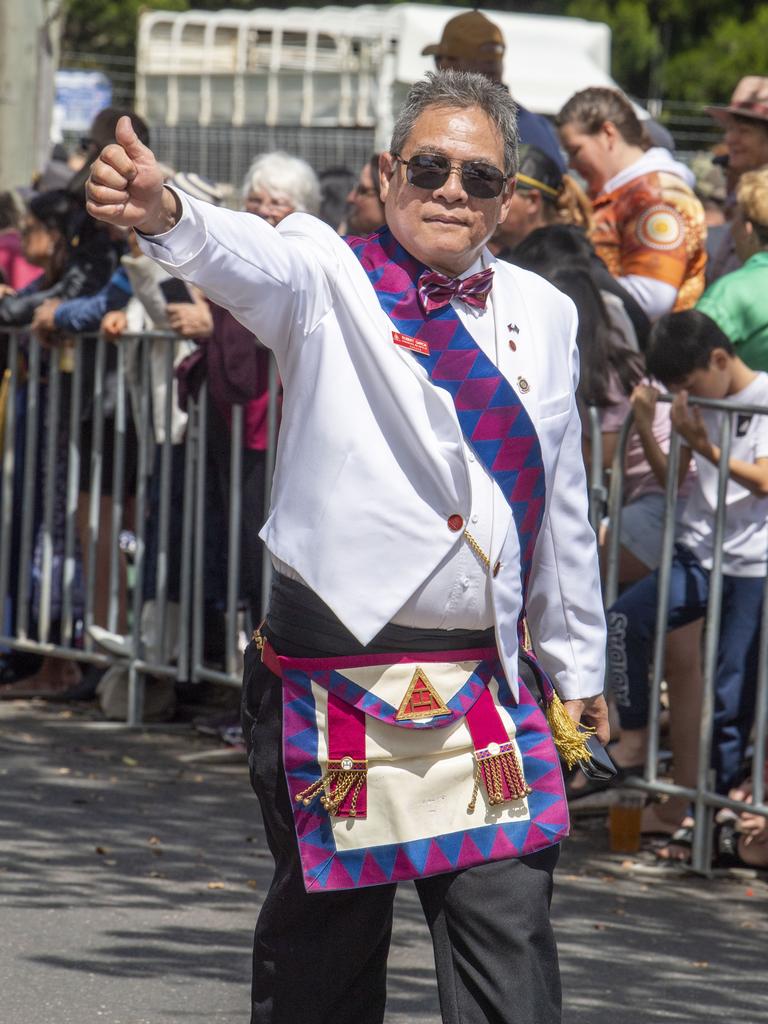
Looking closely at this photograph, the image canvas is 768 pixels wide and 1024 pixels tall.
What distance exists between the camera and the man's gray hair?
3.29m

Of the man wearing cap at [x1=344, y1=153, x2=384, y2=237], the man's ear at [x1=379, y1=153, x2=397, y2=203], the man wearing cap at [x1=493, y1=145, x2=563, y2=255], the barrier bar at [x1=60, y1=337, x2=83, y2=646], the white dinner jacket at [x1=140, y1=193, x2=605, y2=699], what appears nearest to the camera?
the white dinner jacket at [x1=140, y1=193, x2=605, y2=699]

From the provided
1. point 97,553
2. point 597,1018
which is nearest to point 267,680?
point 597,1018

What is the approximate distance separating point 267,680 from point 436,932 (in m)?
0.53

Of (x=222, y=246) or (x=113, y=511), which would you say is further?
(x=113, y=511)

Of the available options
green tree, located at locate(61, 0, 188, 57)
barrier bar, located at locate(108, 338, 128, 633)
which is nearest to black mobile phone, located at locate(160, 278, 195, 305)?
barrier bar, located at locate(108, 338, 128, 633)

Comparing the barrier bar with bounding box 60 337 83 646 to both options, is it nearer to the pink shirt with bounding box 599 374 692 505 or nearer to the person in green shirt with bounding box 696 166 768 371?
the pink shirt with bounding box 599 374 692 505

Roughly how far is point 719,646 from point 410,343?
9.87 ft

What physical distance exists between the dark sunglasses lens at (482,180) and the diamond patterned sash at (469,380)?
162 millimetres

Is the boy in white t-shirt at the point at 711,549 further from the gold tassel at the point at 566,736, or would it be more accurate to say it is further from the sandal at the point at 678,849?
the gold tassel at the point at 566,736

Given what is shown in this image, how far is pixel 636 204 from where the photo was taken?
22.2ft

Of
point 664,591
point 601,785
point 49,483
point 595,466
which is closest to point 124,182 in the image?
point 664,591

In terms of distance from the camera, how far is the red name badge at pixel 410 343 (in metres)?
3.12

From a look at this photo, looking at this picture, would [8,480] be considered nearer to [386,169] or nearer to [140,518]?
[140,518]

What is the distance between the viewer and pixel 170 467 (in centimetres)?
736
